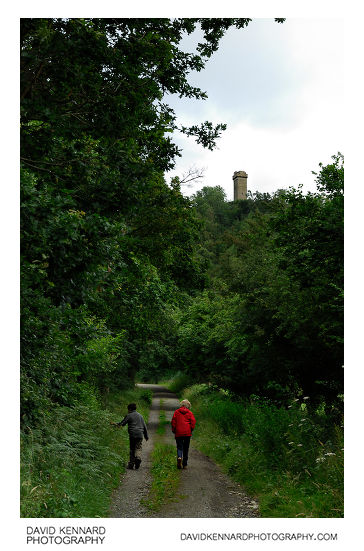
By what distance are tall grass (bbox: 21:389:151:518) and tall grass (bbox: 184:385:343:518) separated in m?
2.79

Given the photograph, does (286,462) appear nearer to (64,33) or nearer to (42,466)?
(42,466)

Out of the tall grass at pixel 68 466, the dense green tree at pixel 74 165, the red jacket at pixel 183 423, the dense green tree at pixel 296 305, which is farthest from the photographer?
the red jacket at pixel 183 423

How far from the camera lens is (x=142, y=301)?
17.8 meters

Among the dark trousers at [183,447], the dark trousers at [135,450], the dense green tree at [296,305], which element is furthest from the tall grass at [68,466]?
the dense green tree at [296,305]

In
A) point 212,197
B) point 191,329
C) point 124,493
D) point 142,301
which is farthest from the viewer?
point 212,197

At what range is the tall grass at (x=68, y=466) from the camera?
595 centimetres

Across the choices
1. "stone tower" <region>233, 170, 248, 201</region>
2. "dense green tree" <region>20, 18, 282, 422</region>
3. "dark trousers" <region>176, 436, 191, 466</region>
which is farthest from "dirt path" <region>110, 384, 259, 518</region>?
"stone tower" <region>233, 170, 248, 201</region>

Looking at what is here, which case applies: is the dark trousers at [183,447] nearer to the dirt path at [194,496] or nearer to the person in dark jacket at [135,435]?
the dirt path at [194,496]

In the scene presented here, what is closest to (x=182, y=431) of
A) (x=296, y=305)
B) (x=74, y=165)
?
(x=296, y=305)

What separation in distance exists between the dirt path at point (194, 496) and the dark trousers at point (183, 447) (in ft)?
0.78

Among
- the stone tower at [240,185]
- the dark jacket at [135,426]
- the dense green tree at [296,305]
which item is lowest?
the dark jacket at [135,426]
